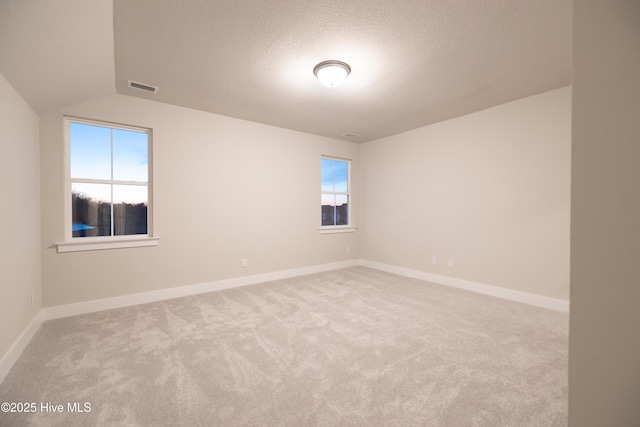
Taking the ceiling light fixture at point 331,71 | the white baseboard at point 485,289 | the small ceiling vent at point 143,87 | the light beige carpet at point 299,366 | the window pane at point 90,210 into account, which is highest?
the small ceiling vent at point 143,87

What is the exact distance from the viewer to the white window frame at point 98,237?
3080 mm

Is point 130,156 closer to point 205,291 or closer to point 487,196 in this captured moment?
point 205,291

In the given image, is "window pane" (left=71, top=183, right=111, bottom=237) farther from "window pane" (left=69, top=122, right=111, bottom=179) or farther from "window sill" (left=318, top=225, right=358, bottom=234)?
"window sill" (left=318, top=225, right=358, bottom=234)

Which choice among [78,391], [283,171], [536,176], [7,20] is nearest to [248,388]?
[78,391]

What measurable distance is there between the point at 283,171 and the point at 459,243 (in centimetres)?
318

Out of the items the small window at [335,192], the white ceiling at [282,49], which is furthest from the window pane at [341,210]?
the white ceiling at [282,49]

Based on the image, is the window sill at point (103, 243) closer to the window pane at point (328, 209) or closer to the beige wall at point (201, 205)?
the beige wall at point (201, 205)

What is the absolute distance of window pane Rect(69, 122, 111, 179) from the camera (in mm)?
3188

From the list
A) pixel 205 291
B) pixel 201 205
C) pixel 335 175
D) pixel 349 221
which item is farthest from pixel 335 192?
pixel 205 291

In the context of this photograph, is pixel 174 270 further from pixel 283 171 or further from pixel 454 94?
pixel 454 94

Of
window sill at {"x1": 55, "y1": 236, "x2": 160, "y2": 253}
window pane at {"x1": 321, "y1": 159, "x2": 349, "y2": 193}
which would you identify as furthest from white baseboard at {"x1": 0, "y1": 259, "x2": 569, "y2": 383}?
window pane at {"x1": 321, "y1": 159, "x2": 349, "y2": 193}

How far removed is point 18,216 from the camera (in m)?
2.28

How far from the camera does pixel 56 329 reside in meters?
2.70

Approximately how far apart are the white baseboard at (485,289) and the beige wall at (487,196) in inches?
3.0
